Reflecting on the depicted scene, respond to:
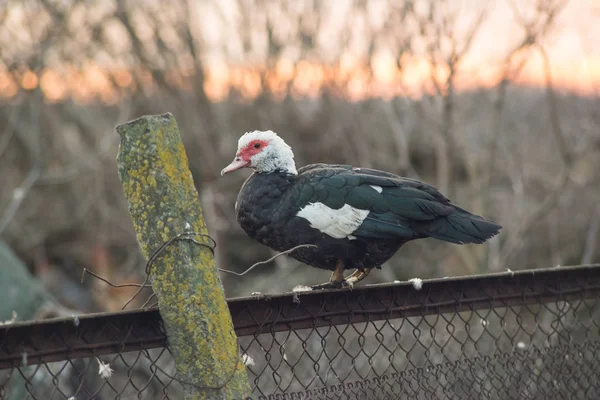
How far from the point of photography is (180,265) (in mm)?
1818

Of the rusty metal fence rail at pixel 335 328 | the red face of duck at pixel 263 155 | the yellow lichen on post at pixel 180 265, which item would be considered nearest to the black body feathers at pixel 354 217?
the red face of duck at pixel 263 155

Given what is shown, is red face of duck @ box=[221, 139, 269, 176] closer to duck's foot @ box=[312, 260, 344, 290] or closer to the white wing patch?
the white wing patch

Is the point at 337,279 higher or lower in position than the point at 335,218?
lower

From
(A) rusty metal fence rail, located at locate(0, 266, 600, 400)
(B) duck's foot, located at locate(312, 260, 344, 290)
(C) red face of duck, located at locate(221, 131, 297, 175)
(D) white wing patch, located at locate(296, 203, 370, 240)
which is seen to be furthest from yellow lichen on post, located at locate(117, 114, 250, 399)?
(C) red face of duck, located at locate(221, 131, 297, 175)

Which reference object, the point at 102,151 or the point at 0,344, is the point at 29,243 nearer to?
the point at 102,151

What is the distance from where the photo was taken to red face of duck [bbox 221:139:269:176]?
3.49 metres

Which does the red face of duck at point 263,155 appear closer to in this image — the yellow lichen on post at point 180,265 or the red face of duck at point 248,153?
the red face of duck at point 248,153

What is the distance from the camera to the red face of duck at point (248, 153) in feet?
11.4

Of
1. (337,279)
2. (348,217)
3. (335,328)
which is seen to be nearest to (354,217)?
(348,217)

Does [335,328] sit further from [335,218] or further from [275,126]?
[275,126]

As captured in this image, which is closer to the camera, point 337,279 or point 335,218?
point 335,218

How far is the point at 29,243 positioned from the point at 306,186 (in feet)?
27.9

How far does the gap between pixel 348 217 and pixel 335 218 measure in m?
0.05

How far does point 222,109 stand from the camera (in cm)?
1057
